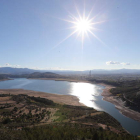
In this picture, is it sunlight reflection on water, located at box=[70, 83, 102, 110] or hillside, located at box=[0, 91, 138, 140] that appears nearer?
hillside, located at box=[0, 91, 138, 140]

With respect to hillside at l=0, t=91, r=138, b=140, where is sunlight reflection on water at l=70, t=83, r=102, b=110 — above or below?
below

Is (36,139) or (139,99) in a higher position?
(36,139)

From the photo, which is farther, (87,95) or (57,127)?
(87,95)

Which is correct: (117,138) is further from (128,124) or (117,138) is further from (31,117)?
(31,117)

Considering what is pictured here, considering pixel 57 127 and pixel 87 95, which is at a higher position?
pixel 57 127

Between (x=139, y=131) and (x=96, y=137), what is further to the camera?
(x=139, y=131)

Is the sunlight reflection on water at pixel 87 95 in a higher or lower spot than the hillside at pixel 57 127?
lower

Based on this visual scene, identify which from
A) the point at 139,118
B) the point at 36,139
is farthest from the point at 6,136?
the point at 139,118

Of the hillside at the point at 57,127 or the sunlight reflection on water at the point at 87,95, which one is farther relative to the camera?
the sunlight reflection on water at the point at 87,95

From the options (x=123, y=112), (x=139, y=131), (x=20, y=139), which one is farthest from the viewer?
(x=123, y=112)

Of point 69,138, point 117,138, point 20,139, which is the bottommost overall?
point 117,138

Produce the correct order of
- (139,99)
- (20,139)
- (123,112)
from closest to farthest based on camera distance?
(20,139) → (123,112) → (139,99)
